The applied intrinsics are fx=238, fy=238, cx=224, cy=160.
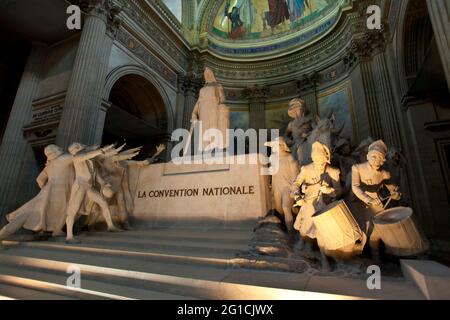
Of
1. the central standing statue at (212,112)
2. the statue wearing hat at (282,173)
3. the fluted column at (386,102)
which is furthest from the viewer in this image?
the fluted column at (386,102)

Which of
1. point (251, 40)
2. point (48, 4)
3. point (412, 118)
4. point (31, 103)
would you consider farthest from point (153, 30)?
point (412, 118)

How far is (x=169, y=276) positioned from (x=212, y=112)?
3669 millimetres

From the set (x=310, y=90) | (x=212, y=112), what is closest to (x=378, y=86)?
(x=310, y=90)

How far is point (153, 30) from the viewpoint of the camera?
→ 34.4 feet

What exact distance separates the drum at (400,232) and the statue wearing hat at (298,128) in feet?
5.43

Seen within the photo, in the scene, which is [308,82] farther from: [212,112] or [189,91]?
[212,112]

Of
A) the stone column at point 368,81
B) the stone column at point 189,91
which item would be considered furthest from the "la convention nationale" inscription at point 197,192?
the stone column at point 189,91

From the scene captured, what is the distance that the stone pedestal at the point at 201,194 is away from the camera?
147 inches

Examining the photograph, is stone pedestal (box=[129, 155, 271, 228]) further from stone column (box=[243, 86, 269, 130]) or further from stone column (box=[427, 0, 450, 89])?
stone column (box=[243, 86, 269, 130])

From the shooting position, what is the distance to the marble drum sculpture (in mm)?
2107

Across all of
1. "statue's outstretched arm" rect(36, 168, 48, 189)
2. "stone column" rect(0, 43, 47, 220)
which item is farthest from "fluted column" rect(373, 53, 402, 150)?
"stone column" rect(0, 43, 47, 220)

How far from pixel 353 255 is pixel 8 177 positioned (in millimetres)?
8812

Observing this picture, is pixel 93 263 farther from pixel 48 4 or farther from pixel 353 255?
pixel 48 4

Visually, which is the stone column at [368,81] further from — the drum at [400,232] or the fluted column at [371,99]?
the drum at [400,232]
